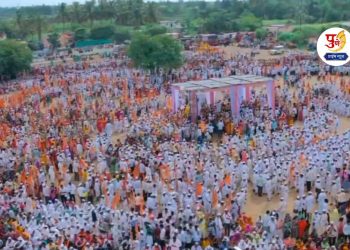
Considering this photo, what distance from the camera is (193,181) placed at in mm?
12242

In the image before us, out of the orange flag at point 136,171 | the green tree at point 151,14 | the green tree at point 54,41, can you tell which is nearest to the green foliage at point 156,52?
the orange flag at point 136,171

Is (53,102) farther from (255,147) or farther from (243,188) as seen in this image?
(243,188)

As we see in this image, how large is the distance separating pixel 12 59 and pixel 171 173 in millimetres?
21056

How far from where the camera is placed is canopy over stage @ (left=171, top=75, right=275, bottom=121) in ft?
57.5

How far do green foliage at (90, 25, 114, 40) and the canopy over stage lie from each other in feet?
99.0

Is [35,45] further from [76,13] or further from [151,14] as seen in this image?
[151,14]

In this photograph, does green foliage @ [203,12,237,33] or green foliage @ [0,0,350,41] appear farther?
green foliage @ [0,0,350,41]

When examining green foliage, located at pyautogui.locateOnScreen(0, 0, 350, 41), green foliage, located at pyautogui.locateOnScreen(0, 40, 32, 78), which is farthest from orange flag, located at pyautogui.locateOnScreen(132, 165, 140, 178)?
green foliage, located at pyautogui.locateOnScreen(0, 0, 350, 41)

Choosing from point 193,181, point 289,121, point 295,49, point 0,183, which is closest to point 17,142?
point 0,183

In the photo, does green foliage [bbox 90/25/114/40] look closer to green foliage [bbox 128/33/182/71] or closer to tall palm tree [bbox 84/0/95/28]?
tall palm tree [bbox 84/0/95/28]

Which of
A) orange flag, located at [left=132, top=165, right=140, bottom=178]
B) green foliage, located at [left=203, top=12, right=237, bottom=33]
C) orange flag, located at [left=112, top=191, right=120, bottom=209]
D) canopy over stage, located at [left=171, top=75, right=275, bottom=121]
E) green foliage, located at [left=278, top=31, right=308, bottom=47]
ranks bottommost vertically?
orange flag, located at [left=112, top=191, right=120, bottom=209]

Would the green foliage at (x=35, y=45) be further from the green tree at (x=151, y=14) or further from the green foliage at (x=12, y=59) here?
the green tree at (x=151, y=14)

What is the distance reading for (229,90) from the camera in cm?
1780

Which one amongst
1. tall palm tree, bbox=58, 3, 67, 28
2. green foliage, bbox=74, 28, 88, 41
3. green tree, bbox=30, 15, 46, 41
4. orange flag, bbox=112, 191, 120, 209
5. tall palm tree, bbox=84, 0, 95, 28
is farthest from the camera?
tall palm tree, bbox=58, 3, 67, 28
